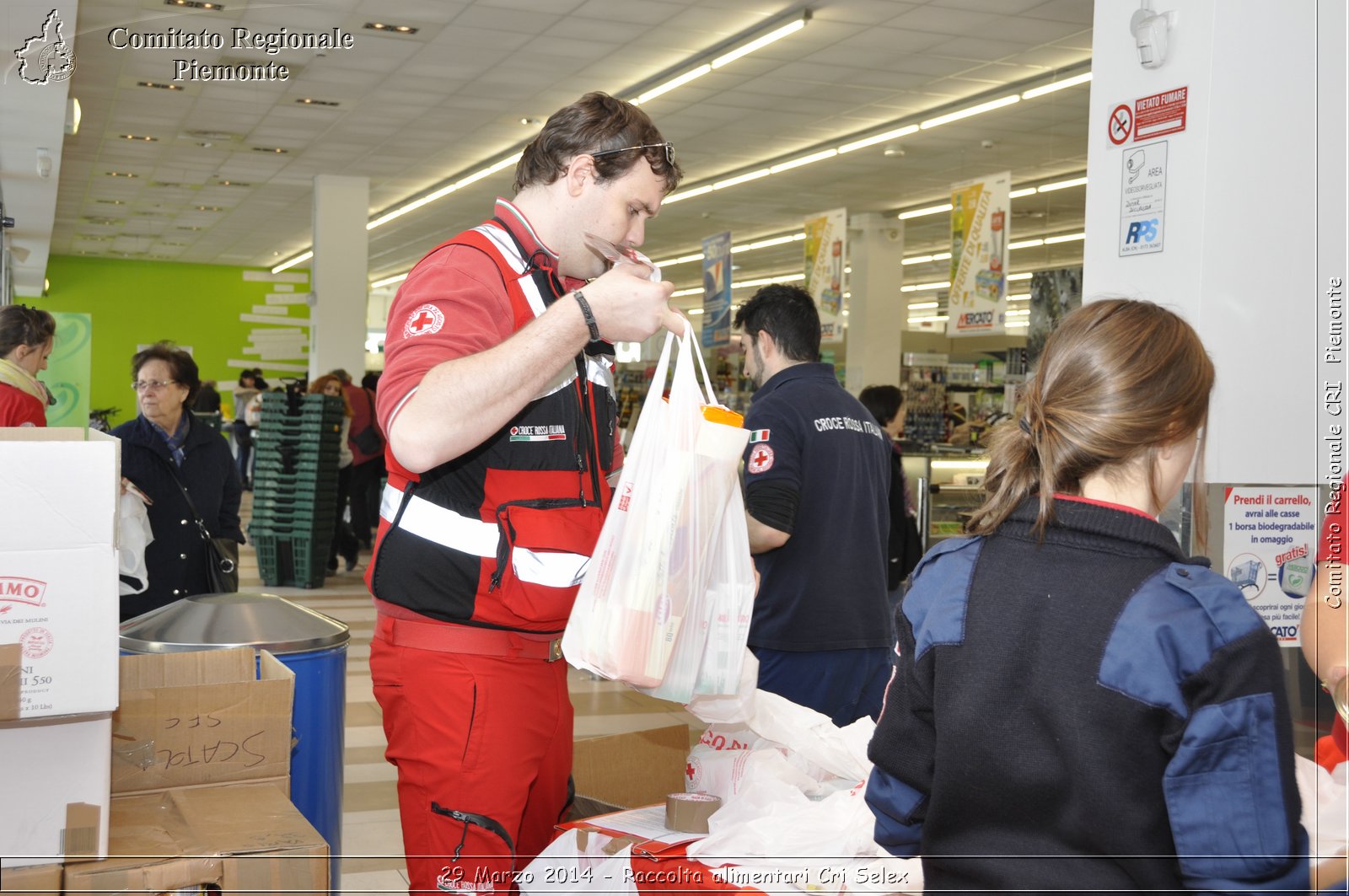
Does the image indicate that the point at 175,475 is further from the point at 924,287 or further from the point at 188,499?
the point at 924,287

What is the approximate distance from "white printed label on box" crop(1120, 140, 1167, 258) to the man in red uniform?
6.54 ft

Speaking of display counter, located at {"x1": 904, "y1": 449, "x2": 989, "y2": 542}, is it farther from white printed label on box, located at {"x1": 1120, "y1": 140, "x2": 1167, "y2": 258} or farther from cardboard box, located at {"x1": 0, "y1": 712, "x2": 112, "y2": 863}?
cardboard box, located at {"x1": 0, "y1": 712, "x2": 112, "y2": 863}

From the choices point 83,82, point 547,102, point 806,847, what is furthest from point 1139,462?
point 83,82

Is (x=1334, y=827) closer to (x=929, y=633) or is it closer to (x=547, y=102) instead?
(x=929, y=633)

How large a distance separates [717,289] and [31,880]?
34.3ft

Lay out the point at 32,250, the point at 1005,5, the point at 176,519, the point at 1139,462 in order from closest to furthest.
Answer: the point at 1139,462, the point at 176,519, the point at 1005,5, the point at 32,250

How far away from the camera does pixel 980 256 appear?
35.1 ft

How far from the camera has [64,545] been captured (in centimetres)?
154

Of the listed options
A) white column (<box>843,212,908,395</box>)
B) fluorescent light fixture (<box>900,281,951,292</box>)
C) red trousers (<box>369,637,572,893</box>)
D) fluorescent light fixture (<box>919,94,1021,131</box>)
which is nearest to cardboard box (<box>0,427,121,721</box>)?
red trousers (<box>369,637,572,893</box>)

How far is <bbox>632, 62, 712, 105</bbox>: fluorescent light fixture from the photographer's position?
8.79 m

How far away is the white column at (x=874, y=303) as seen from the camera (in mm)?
14781

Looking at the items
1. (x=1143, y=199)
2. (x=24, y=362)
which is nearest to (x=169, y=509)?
(x=24, y=362)

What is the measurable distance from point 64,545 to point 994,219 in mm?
10020

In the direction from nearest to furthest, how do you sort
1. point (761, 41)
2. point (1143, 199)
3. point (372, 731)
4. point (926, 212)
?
point (1143, 199), point (372, 731), point (761, 41), point (926, 212)
